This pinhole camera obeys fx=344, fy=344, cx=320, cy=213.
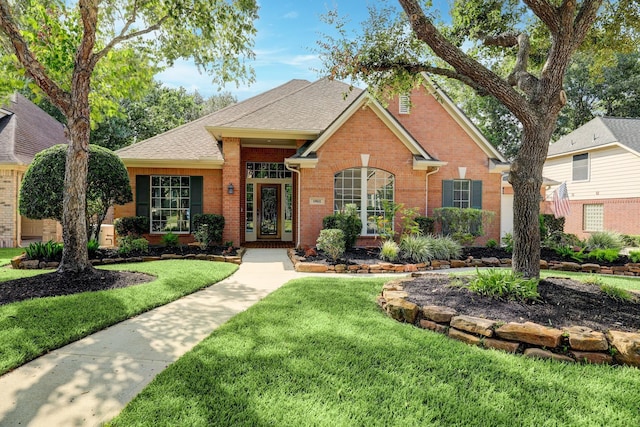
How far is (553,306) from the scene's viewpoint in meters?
4.49

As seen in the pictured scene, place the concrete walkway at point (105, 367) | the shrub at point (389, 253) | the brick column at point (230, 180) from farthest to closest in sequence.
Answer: the brick column at point (230, 180)
the shrub at point (389, 253)
the concrete walkway at point (105, 367)

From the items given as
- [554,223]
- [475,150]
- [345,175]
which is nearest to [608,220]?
[554,223]

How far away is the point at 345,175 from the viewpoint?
447 inches

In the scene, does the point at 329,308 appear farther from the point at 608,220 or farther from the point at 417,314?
the point at 608,220

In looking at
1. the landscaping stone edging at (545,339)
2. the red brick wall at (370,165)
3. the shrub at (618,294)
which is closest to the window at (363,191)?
the red brick wall at (370,165)

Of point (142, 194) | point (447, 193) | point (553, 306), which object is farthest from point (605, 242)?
point (142, 194)

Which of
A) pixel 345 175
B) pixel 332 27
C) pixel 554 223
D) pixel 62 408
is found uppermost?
pixel 332 27

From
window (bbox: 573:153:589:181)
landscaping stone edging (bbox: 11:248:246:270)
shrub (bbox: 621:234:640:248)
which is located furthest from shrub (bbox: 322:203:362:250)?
window (bbox: 573:153:589:181)

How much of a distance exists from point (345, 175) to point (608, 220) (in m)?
16.3

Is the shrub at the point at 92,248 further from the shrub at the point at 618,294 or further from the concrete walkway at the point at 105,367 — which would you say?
the shrub at the point at 618,294

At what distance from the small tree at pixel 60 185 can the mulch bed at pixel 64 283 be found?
9.71ft

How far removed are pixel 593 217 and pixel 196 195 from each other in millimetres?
21138

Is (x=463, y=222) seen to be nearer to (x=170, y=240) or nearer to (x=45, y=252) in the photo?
(x=170, y=240)

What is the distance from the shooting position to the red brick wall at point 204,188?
11.6m
